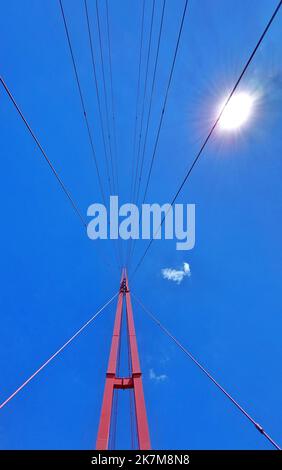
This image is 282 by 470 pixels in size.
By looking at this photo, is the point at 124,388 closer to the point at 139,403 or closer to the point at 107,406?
the point at 139,403

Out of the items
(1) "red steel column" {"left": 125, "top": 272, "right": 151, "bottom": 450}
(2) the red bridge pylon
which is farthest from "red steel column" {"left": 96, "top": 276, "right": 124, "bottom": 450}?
(1) "red steel column" {"left": 125, "top": 272, "right": 151, "bottom": 450}

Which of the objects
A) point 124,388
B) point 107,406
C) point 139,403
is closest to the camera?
point 107,406

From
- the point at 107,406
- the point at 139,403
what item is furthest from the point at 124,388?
the point at 107,406

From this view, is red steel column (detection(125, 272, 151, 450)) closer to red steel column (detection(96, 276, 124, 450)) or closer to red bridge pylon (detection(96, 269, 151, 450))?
red bridge pylon (detection(96, 269, 151, 450))

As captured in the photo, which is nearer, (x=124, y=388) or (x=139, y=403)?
(x=139, y=403)

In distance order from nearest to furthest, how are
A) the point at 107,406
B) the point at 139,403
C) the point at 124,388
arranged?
the point at 107,406, the point at 139,403, the point at 124,388

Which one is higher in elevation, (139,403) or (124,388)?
(124,388)
